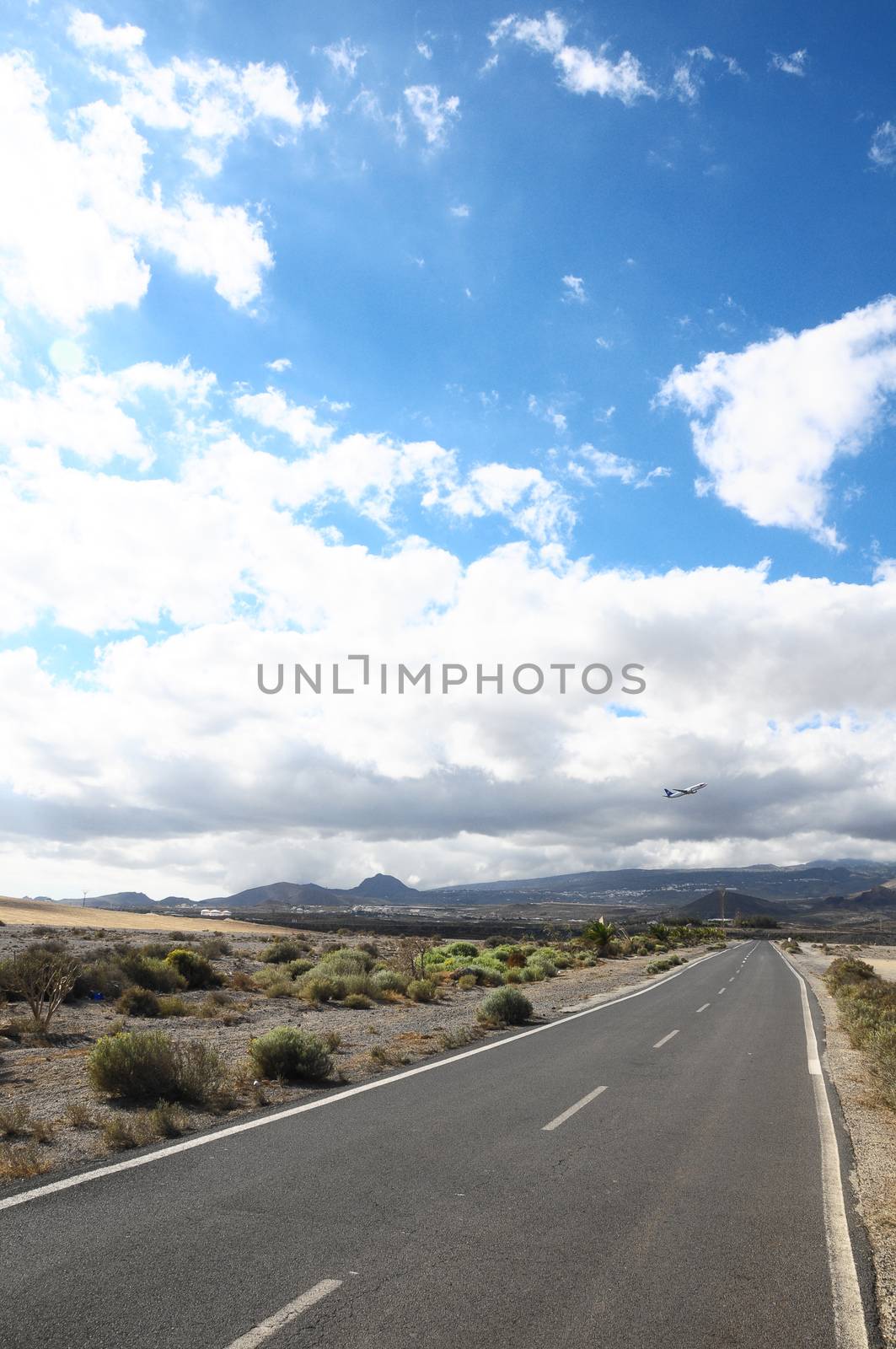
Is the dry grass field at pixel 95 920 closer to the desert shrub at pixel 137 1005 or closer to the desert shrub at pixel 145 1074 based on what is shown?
the desert shrub at pixel 137 1005

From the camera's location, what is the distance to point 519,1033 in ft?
56.5

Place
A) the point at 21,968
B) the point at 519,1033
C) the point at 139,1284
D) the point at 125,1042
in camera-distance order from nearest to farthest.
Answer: the point at 139,1284, the point at 125,1042, the point at 519,1033, the point at 21,968

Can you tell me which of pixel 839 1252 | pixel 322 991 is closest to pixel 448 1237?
pixel 839 1252

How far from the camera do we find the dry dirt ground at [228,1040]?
29.3 ft

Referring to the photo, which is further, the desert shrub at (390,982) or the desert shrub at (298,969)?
the desert shrub at (298,969)

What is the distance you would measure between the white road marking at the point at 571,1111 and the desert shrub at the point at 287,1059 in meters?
3.68

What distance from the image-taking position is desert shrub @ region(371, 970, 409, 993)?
82.3ft

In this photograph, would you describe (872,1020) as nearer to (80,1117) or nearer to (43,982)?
(80,1117)

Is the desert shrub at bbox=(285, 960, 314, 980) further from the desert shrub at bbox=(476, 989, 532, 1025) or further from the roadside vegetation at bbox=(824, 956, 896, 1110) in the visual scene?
the roadside vegetation at bbox=(824, 956, 896, 1110)

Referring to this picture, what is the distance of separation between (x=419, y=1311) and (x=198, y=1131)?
4616 mm

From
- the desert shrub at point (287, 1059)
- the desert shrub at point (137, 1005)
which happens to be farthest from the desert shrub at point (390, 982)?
the desert shrub at point (287, 1059)

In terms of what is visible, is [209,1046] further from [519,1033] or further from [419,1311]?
[419,1311]

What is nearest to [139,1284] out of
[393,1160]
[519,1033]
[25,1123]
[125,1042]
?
[393,1160]

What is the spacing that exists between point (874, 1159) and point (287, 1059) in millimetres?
7465
